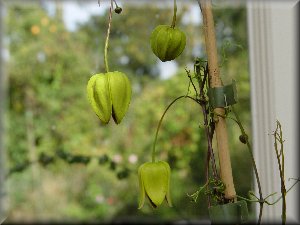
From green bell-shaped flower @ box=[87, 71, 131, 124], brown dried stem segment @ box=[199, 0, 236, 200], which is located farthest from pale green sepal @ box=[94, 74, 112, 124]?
brown dried stem segment @ box=[199, 0, 236, 200]

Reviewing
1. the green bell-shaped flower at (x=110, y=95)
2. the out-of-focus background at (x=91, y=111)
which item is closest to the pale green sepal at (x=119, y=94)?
the green bell-shaped flower at (x=110, y=95)

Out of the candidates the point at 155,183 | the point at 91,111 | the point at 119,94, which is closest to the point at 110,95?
the point at 119,94

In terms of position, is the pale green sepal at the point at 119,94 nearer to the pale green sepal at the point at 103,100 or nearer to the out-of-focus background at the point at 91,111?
the pale green sepal at the point at 103,100

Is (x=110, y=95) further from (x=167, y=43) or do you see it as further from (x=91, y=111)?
(x=91, y=111)

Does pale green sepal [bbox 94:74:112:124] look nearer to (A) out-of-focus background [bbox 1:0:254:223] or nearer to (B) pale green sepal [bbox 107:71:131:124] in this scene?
(B) pale green sepal [bbox 107:71:131:124]

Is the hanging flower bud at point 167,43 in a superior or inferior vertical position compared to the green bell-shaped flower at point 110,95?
superior

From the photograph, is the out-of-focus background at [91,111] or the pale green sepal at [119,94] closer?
the pale green sepal at [119,94]
